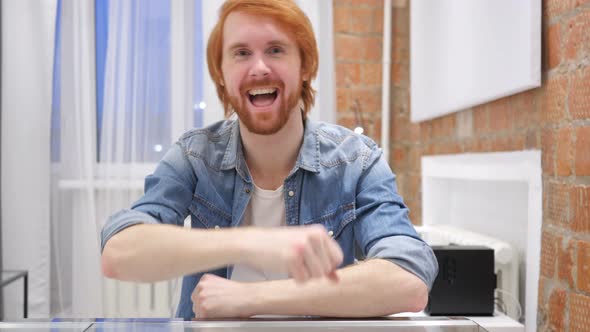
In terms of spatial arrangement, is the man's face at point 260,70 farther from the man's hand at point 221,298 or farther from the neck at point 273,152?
the man's hand at point 221,298

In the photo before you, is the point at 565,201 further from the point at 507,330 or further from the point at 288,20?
the point at 288,20

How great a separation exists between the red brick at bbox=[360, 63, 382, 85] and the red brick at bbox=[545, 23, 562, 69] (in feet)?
4.72

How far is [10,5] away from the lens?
8.94 ft

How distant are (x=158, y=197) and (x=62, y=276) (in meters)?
1.88

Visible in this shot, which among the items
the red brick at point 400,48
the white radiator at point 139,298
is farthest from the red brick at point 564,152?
the white radiator at point 139,298

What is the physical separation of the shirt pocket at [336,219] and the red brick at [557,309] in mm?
644

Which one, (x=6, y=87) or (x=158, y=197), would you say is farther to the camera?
(x=6, y=87)

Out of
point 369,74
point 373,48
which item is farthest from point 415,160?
point 373,48

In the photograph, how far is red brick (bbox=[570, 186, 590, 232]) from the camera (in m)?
1.35

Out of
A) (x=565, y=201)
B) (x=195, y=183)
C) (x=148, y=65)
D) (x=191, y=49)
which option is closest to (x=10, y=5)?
(x=148, y=65)

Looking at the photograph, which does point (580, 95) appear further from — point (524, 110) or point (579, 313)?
point (579, 313)

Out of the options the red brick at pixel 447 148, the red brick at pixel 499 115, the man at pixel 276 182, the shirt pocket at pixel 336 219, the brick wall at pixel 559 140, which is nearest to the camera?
the man at pixel 276 182

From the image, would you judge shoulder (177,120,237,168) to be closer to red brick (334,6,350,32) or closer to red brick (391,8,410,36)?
→ red brick (334,6,350,32)

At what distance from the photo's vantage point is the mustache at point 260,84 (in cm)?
120
